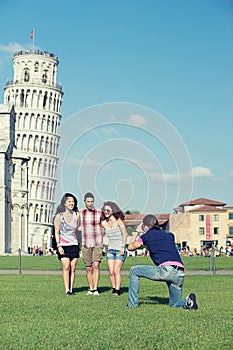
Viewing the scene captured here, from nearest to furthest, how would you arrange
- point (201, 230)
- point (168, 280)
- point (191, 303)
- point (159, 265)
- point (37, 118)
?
point (191, 303) < point (168, 280) < point (159, 265) < point (201, 230) < point (37, 118)

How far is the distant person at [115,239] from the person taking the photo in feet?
46.9

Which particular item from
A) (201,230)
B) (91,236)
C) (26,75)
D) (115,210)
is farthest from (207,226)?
(115,210)

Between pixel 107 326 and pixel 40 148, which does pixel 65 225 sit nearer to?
pixel 107 326

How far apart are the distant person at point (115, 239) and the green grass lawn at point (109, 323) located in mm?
444

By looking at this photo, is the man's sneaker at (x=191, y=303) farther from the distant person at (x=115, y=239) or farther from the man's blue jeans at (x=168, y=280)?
the distant person at (x=115, y=239)

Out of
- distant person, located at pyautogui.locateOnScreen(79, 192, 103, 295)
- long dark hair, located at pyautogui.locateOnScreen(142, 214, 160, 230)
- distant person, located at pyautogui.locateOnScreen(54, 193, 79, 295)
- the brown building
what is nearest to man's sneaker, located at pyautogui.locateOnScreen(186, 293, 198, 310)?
long dark hair, located at pyautogui.locateOnScreen(142, 214, 160, 230)

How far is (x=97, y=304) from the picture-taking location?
482 inches

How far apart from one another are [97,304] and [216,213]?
102 meters

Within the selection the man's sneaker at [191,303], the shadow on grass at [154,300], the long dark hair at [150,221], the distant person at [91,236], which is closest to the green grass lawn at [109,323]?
the shadow on grass at [154,300]

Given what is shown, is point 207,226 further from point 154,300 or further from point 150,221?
point 150,221

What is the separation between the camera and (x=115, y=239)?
14.4 meters

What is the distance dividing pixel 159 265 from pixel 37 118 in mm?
118811

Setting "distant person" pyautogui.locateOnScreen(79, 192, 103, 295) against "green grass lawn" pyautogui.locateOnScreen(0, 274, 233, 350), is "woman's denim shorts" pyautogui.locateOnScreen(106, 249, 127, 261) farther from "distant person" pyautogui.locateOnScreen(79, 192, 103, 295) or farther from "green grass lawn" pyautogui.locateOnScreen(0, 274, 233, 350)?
"green grass lawn" pyautogui.locateOnScreen(0, 274, 233, 350)

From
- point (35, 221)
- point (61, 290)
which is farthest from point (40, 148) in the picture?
point (61, 290)
